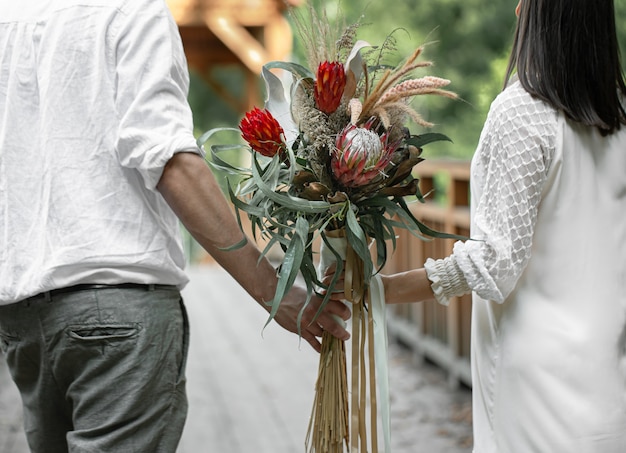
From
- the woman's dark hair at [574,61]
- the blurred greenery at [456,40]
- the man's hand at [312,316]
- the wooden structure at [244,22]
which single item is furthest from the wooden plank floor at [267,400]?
the blurred greenery at [456,40]

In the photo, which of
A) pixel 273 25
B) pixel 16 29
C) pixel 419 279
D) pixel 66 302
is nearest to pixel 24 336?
pixel 66 302

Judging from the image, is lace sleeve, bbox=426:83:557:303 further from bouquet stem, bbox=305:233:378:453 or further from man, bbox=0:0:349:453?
man, bbox=0:0:349:453

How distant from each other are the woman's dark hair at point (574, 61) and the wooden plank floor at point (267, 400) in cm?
189

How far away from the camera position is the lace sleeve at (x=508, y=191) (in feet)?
6.91

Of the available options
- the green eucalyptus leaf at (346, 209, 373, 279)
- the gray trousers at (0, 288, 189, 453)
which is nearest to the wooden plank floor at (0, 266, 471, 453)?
the gray trousers at (0, 288, 189, 453)

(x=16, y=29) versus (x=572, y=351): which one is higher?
(x=16, y=29)

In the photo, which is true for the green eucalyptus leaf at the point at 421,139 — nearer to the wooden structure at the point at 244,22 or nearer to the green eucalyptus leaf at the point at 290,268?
the green eucalyptus leaf at the point at 290,268

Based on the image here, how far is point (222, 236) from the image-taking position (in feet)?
7.41

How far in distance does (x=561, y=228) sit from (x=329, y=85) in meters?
0.65

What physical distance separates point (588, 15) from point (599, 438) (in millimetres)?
1000

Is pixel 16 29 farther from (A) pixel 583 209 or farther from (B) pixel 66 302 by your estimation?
(A) pixel 583 209

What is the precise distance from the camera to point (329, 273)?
2.35 m

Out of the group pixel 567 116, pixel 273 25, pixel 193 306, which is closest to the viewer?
pixel 567 116

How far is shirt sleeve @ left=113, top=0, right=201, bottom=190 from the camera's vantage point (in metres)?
2.12
